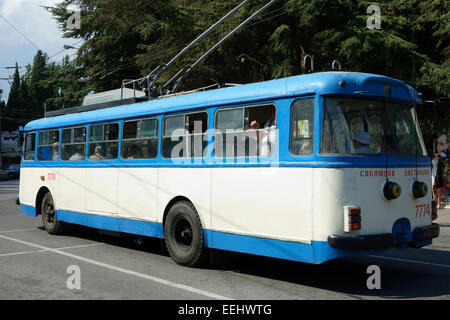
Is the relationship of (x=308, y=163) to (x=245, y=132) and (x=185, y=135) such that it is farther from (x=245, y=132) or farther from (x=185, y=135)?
(x=185, y=135)

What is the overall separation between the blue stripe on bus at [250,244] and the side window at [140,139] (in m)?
1.19

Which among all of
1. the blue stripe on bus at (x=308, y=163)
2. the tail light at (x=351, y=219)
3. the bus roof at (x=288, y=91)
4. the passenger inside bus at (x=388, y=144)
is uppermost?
the bus roof at (x=288, y=91)

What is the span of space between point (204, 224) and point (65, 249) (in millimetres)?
3530

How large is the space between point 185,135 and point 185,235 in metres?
1.59

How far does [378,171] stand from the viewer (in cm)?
661

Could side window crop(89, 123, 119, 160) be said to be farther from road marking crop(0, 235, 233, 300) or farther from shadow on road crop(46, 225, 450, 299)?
road marking crop(0, 235, 233, 300)

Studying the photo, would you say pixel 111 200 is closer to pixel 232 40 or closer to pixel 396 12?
pixel 232 40

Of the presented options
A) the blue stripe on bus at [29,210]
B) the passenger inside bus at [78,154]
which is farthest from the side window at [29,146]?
the passenger inside bus at [78,154]

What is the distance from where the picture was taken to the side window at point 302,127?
6566mm

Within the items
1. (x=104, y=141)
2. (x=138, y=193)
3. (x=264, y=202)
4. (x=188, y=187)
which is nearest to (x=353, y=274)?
(x=264, y=202)

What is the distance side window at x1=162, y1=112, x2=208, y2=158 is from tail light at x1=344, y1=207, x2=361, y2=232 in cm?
263

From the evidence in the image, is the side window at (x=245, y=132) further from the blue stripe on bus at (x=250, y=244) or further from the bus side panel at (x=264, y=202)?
the blue stripe on bus at (x=250, y=244)

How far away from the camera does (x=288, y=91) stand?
269 inches
